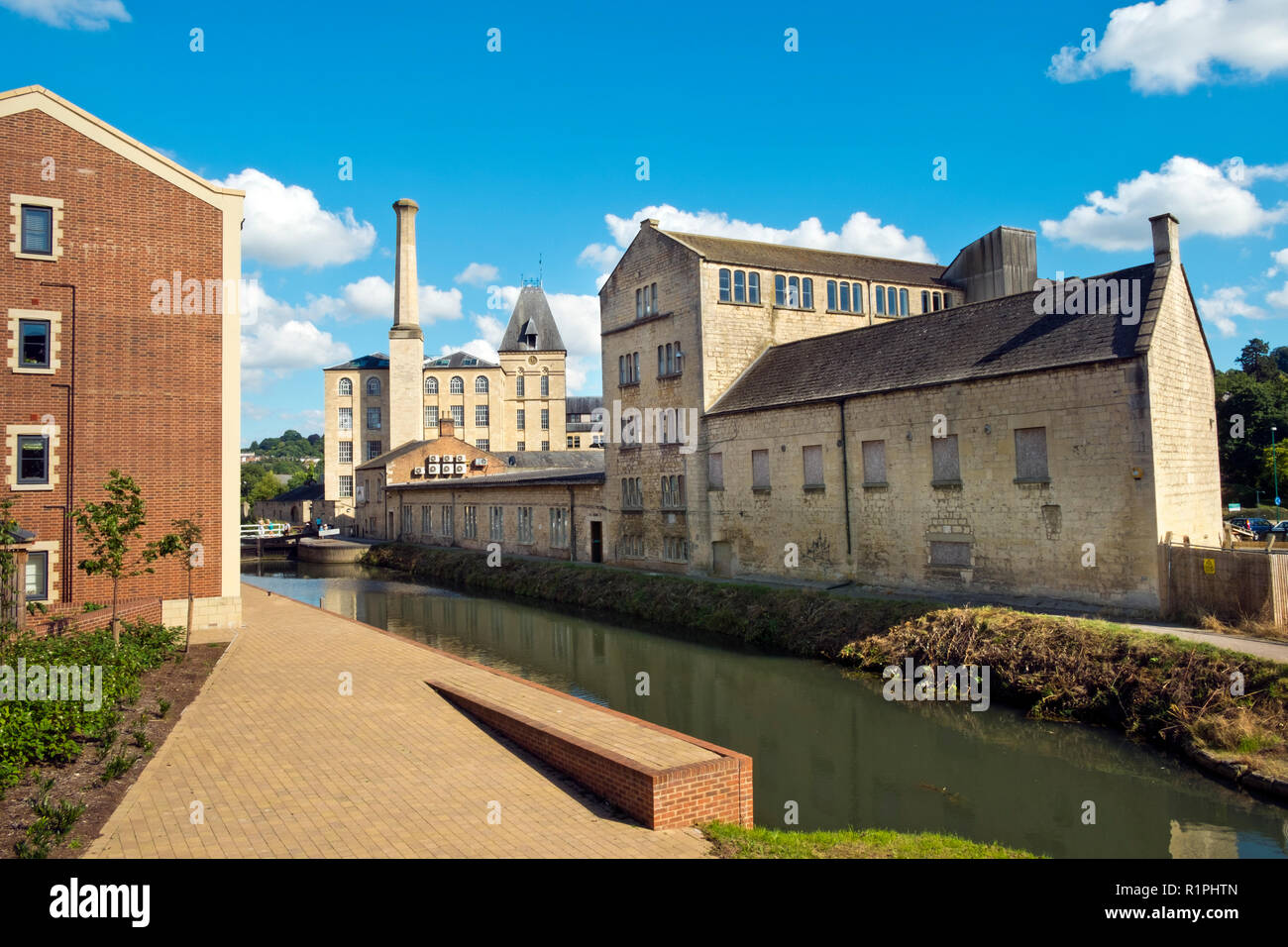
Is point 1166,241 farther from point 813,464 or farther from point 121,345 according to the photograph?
point 121,345

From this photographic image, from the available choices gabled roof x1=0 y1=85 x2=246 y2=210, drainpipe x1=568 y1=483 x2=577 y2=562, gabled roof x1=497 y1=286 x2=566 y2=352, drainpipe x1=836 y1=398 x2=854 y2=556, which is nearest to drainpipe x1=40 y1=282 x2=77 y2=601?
gabled roof x1=0 y1=85 x2=246 y2=210

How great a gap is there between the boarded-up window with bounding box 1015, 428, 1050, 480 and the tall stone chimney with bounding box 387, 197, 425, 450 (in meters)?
58.3

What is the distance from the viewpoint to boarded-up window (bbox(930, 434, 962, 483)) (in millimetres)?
20844

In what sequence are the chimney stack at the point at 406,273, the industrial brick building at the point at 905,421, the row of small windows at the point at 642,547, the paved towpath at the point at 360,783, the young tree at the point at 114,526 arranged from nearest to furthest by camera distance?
1. the paved towpath at the point at 360,783
2. the young tree at the point at 114,526
3. the industrial brick building at the point at 905,421
4. the row of small windows at the point at 642,547
5. the chimney stack at the point at 406,273

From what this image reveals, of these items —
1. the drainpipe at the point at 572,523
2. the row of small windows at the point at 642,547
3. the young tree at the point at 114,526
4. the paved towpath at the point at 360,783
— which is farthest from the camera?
the drainpipe at the point at 572,523

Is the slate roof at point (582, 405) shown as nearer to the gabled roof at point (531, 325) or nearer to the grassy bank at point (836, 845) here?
the gabled roof at point (531, 325)

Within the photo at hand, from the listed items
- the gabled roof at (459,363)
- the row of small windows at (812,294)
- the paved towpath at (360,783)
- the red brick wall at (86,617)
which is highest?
the gabled roof at (459,363)

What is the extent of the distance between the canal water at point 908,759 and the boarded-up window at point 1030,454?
6.08m

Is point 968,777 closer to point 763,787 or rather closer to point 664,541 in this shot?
point 763,787

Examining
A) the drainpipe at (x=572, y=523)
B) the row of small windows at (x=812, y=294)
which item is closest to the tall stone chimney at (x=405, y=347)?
the drainpipe at (x=572, y=523)

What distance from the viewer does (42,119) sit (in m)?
17.2

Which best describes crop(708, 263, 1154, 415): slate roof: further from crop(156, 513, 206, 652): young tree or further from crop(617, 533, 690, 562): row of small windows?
crop(156, 513, 206, 652): young tree

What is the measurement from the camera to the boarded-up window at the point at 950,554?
68.0ft

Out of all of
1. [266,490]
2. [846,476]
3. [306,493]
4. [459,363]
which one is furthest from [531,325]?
[846,476]
